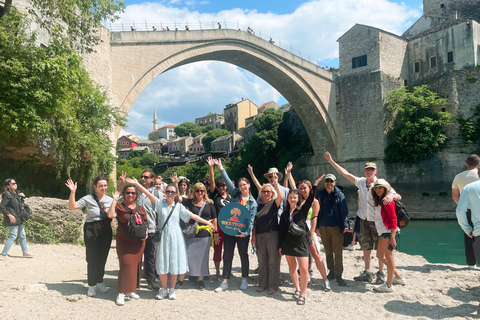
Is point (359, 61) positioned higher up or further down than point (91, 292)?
higher up

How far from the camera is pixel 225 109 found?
64375 millimetres

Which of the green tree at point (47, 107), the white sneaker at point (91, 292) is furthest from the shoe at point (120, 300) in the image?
the green tree at point (47, 107)

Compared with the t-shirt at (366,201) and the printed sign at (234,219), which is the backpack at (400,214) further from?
the printed sign at (234,219)

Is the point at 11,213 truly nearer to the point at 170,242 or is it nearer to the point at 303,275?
the point at 170,242

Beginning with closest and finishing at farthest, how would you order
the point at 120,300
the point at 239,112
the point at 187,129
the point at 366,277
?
1. the point at 120,300
2. the point at 366,277
3. the point at 239,112
4. the point at 187,129

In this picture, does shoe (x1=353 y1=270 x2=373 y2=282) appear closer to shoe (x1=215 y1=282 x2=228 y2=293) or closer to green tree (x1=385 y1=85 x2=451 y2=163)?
shoe (x1=215 y1=282 x2=228 y2=293)

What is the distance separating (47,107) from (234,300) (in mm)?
6550

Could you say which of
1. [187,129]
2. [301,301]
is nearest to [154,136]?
[187,129]

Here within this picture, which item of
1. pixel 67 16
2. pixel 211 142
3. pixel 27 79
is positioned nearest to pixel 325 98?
pixel 67 16

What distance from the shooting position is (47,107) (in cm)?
813

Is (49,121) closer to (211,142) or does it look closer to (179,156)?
(211,142)

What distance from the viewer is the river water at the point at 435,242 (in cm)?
988

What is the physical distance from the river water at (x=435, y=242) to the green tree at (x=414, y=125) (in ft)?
14.1

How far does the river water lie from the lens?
32.4 ft
